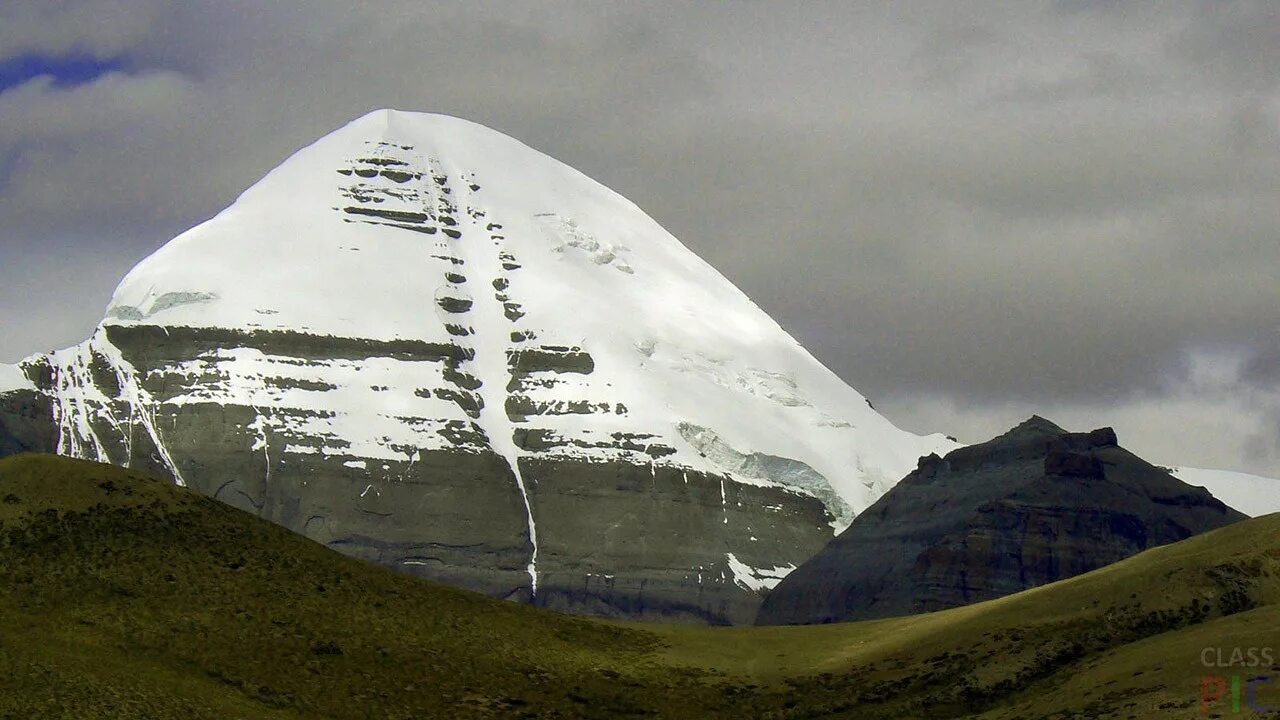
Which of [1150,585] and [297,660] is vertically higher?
[1150,585]

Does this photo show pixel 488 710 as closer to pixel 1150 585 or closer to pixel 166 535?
pixel 166 535

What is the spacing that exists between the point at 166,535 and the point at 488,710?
16.9m

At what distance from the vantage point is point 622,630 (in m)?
96.3

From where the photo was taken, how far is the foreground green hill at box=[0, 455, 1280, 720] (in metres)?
78.2

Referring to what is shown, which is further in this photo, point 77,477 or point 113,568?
point 77,477

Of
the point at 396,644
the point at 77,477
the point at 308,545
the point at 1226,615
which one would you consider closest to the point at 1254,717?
the point at 1226,615

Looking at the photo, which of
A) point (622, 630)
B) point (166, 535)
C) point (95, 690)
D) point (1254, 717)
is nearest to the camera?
point (1254, 717)

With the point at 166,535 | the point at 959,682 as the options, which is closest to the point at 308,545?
the point at 166,535

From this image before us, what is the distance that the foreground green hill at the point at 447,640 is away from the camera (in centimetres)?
7825

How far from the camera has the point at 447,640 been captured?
8856cm

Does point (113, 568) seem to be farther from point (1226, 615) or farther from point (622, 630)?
point (1226, 615)

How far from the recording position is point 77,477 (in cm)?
9150

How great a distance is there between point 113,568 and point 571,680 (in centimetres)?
1896

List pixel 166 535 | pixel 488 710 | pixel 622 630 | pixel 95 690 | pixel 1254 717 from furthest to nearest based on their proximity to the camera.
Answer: pixel 622 630, pixel 166 535, pixel 488 710, pixel 95 690, pixel 1254 717
